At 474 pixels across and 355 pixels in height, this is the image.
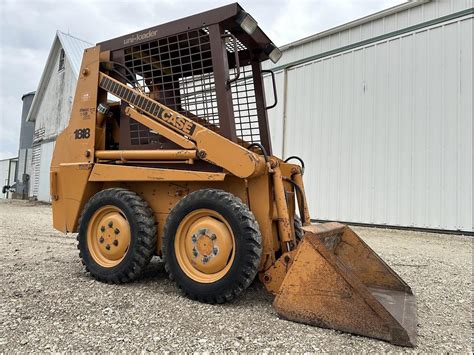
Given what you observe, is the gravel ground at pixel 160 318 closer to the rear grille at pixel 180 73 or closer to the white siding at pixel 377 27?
the rear grille at pixel 180 73

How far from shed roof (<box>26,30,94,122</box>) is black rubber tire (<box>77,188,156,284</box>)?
50.2ft

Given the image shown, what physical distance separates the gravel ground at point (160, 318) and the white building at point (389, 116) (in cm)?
402

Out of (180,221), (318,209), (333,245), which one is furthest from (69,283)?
(318,209)

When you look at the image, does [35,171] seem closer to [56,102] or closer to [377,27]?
[56,102]

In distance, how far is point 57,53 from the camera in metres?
19.5

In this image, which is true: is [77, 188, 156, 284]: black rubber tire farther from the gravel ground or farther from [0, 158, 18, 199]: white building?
[0, 158, 18, 199]: white building

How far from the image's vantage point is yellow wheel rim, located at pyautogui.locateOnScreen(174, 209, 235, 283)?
3.06 m

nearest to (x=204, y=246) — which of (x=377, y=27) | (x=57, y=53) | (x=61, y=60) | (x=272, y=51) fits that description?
(x=272, y=51)

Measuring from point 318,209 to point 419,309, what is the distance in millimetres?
6761

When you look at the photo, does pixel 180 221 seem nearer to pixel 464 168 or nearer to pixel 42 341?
pixel 42 341

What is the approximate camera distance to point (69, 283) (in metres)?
3.64

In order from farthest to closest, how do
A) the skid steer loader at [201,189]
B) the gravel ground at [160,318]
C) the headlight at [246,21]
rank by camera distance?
the headlight at [246,21], the skid steer loader at [201,189], the gravel ground at [160,318]

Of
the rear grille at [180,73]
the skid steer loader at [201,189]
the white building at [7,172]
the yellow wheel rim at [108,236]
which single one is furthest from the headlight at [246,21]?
the white building at [7,172]

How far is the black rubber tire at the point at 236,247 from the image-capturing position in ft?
9.56
